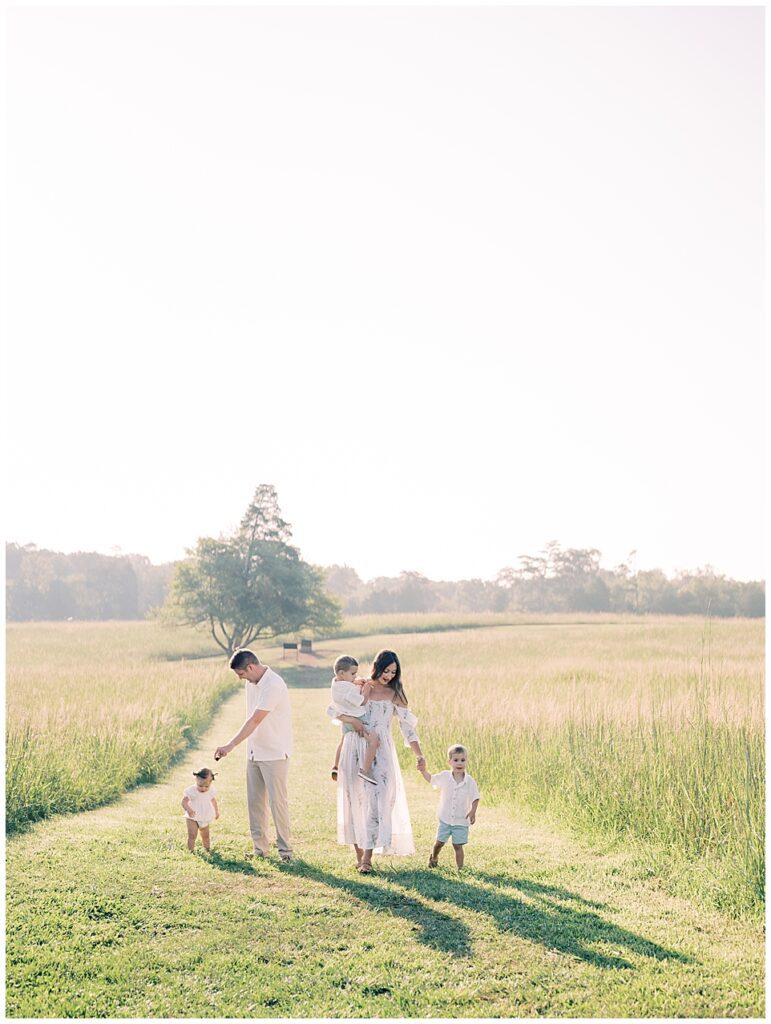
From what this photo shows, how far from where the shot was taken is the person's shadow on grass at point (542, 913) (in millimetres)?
6344

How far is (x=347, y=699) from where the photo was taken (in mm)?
7801

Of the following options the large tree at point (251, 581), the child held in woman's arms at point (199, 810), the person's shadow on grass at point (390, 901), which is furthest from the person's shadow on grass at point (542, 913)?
the large tree at point (251, 581)

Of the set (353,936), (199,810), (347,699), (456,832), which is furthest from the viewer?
(199,810)

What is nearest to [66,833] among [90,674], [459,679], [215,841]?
[215,841]

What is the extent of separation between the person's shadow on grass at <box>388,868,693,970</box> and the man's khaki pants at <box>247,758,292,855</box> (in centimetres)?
114

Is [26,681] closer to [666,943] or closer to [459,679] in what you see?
[459,679]

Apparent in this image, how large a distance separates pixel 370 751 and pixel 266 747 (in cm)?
115

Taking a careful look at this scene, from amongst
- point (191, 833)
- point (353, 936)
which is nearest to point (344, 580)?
point (191, 833)

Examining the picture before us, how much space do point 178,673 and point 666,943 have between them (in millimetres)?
22306

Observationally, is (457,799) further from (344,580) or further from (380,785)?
(344,580)

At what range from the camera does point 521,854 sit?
8.93 metres

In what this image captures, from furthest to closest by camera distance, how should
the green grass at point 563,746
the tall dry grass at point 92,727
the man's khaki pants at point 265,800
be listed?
1. the tall dry grass at point 92,727
2. the green grass at point 563,746
3. the man's khaki pants at point 265,800

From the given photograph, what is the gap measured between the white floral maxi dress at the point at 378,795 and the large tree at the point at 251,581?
34124 millimetres

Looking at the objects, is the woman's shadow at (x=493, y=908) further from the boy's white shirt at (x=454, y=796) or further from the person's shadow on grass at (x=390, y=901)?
the boy's white shirt at (x=454, y=796)
